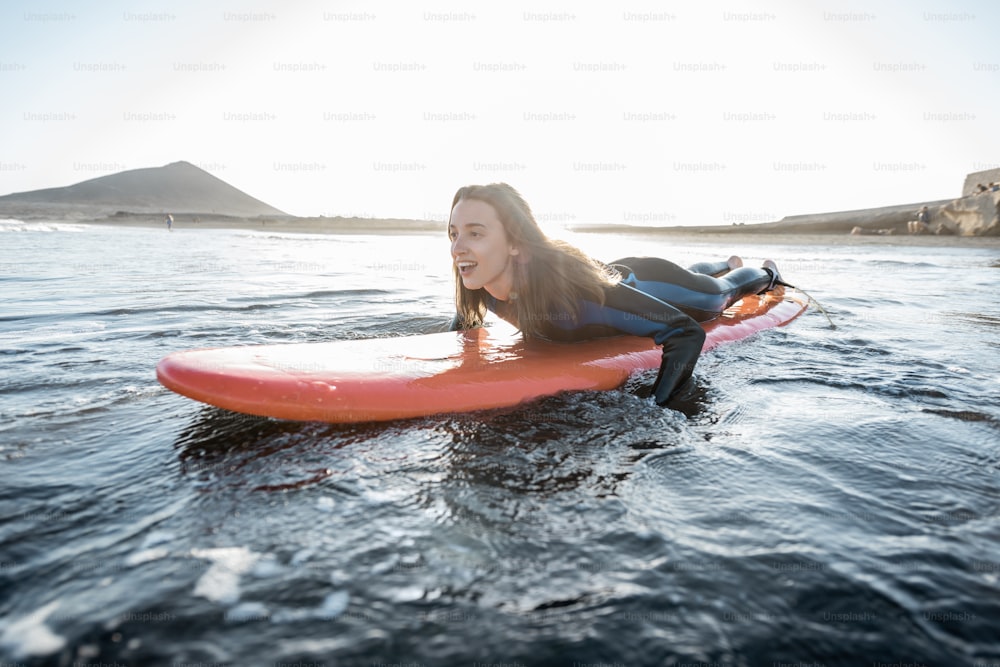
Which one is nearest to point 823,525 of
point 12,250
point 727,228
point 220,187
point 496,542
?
point 496,542

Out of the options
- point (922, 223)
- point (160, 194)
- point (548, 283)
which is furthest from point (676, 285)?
point (160, 194)

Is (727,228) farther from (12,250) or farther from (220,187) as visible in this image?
(220,187)

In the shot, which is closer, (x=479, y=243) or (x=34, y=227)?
(x=479, y=243)

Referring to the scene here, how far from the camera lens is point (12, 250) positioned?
13438 mm

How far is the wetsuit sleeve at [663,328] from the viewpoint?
10.0 ft

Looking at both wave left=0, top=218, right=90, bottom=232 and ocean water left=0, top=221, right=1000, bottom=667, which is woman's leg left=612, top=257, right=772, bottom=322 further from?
wave left=0, top=218, right=90, bottom=232

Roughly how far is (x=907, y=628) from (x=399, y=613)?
4.22 ft

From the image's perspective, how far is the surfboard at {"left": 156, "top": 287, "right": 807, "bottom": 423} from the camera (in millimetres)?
2475

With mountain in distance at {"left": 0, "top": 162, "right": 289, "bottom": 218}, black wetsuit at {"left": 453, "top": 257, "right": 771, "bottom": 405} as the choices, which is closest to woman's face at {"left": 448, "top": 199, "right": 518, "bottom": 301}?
black wetsuit at {"left": 453, "top": 257, "right": 771, "bottom": 405}

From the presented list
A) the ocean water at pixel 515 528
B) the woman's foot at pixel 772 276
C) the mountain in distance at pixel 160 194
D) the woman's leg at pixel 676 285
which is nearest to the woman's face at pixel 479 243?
the ocean water at pixel 515 528

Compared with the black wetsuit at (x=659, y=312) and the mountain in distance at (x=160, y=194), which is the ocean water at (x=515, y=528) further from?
the mountain in distance at (x=160, y=194)

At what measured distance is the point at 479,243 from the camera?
3.25 m

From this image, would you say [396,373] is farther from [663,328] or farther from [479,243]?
[663,328]

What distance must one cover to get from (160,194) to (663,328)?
105 meters
